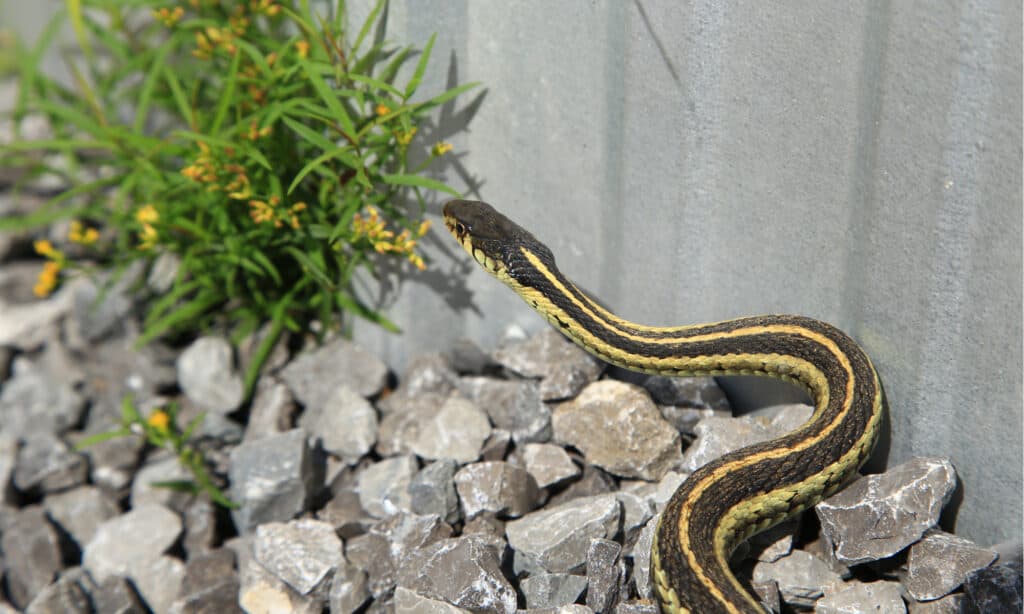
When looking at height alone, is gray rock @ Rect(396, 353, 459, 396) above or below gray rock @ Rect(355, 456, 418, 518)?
above

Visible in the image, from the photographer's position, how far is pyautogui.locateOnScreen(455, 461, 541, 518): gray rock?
8.14ft

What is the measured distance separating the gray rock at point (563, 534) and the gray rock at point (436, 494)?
20cm

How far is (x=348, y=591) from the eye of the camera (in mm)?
2359

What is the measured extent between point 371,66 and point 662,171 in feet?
3.03

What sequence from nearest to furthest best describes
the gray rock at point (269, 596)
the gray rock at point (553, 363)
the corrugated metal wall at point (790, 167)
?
the corrugated metal wall at point (790, 167), the gray rock at point (269, 596), the gray rock at point (553, 363)

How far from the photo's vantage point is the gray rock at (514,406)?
271 centimetres

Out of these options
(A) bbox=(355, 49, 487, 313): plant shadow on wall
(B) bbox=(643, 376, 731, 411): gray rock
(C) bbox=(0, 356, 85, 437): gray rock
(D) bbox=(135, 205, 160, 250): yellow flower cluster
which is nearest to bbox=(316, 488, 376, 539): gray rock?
(A) bbox=(355, 49, 487, 313): plant shadow on wall

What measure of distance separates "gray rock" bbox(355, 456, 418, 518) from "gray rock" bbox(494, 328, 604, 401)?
0.44m

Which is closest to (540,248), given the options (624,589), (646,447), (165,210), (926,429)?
(646,447)

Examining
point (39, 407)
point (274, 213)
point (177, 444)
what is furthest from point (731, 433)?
point (39, 407)

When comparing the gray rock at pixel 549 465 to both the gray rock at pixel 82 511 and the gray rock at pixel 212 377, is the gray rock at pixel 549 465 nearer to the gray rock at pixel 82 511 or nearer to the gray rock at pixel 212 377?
the gray rock at pixel 212 377

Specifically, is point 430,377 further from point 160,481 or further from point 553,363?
point 160,481

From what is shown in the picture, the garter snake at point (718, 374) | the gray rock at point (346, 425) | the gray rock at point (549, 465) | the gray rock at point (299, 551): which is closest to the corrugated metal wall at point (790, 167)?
the garter snake at point (718, 374)

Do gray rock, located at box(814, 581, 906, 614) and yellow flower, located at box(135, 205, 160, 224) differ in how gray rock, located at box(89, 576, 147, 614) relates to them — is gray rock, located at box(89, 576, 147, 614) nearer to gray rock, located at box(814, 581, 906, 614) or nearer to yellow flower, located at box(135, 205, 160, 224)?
yellow flower, located at box(135, 205, 160, 224)
